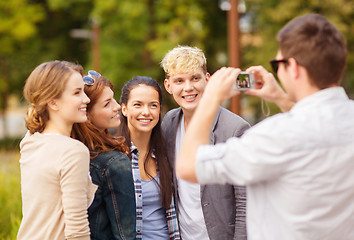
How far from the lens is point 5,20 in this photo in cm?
1930

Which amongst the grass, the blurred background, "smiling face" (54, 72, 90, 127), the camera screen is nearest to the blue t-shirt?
"smiling face" (54, 72, 90, 127)

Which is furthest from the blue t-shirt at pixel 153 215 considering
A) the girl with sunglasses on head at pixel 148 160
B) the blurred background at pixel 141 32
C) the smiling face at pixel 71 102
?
the blurred background at pixel 141 32

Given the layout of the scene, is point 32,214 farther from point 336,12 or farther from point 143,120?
point 336,12

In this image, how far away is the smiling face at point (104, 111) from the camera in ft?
9.40

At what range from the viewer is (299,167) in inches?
65.8

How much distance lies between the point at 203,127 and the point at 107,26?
18.3 m

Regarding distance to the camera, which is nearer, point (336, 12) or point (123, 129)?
point (123, 129)

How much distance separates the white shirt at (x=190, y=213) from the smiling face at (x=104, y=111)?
2.29 feet

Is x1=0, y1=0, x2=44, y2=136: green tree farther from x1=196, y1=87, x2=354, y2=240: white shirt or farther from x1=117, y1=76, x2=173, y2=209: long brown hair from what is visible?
x1=196, y1=87, x2=354, y2=240: white shirt

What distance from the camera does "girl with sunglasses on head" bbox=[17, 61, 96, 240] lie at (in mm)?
2131

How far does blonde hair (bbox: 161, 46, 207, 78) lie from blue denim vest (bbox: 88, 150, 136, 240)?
97cm

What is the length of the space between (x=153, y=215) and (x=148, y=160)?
42 cm

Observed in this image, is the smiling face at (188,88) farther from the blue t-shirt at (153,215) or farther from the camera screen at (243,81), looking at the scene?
the camera screen at (243,81)

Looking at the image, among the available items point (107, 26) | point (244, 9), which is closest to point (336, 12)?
point (244, 9)
